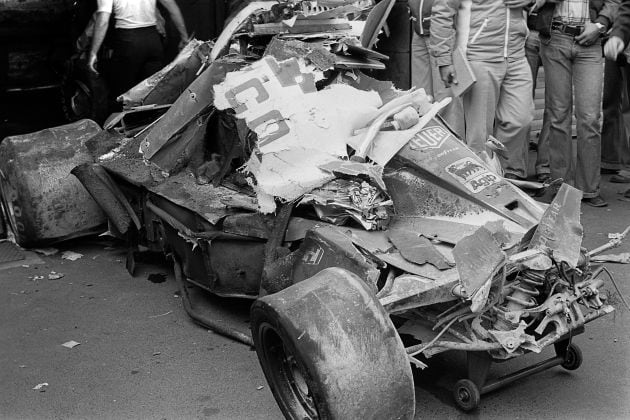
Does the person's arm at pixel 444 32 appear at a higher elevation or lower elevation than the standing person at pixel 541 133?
higher

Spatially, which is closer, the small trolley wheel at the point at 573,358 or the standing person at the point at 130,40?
the small trolley wheel at the point at 573,358

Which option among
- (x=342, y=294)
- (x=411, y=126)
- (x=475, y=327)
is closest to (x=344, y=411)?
(x=342, y=294)

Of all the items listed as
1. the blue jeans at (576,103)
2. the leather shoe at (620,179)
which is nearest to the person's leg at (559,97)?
the blue jeans at (576,103)

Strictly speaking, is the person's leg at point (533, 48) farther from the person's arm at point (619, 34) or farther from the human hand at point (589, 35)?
the person's arm at point (619, 34)

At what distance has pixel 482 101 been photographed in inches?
262

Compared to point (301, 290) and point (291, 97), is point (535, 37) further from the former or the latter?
point (301, 290)

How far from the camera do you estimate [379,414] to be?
3170mm

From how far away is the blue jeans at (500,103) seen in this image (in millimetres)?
6625

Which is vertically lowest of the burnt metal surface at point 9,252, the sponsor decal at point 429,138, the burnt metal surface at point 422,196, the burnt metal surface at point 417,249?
the burnt metal surface at point 9,252

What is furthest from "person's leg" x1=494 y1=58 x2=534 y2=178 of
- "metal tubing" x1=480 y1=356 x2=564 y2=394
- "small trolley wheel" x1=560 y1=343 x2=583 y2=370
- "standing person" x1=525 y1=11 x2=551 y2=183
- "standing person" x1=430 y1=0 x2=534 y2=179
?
"metal tubing" x1=480 y1=356 x2=564 y2=394

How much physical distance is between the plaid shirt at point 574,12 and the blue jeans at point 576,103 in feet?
0.44

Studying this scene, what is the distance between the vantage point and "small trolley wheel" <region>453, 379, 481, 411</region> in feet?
12.5

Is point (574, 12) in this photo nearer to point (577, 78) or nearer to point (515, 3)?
point (577, 78)

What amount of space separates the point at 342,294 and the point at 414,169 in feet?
3.84
